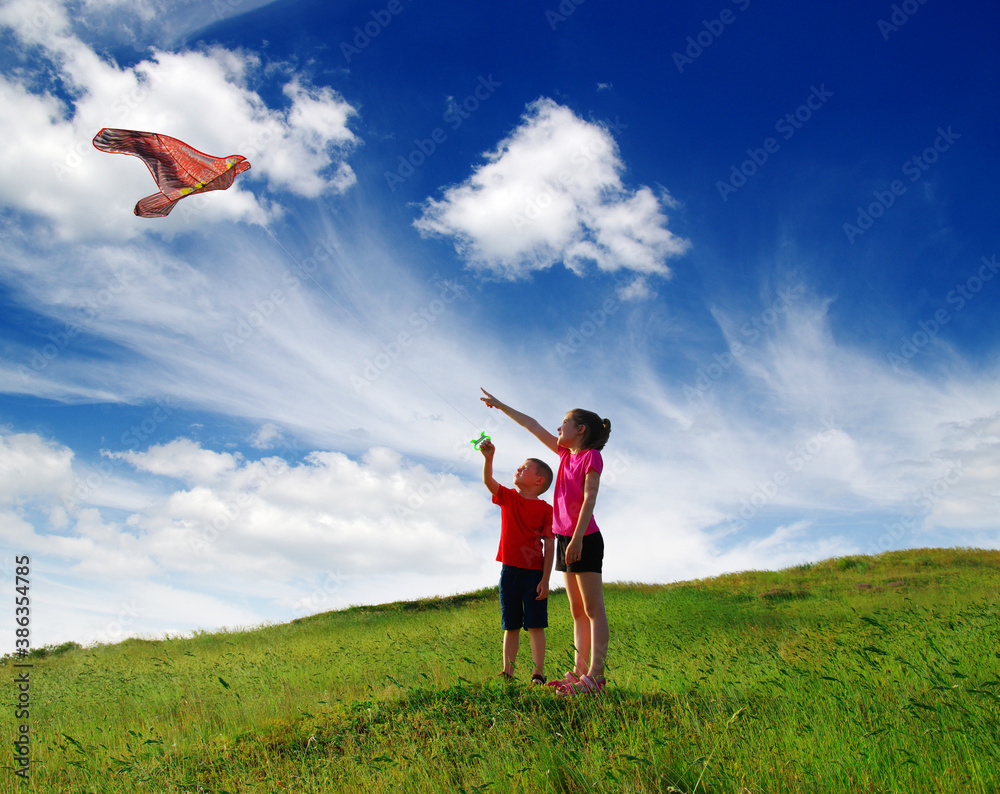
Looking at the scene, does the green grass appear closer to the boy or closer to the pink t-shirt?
Answer: the boy

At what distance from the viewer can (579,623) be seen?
17.3ft

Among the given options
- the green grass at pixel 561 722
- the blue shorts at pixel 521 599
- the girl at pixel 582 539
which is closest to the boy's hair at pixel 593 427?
the girl at pixel 582 539

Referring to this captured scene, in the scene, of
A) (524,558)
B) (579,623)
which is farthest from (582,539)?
(524,558)

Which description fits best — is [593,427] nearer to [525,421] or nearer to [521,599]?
[525,421]

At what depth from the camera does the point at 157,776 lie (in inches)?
175

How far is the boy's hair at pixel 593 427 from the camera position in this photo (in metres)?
5.43

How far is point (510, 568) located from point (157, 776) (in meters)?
3.19

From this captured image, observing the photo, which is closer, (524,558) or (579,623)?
(579,623)

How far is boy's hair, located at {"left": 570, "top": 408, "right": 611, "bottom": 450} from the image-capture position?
214 inches

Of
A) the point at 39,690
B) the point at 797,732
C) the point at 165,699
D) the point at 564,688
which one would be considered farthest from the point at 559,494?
the point at 39,690

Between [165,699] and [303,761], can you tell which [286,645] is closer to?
[165,699]

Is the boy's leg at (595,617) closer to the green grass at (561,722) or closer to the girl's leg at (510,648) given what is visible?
the green grass at (561,722)

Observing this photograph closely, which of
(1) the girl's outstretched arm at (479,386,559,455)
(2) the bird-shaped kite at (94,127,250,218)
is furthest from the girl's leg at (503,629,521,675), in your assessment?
(2) the bird-shaped kite at (94,127,250,218)

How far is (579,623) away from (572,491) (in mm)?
1181
